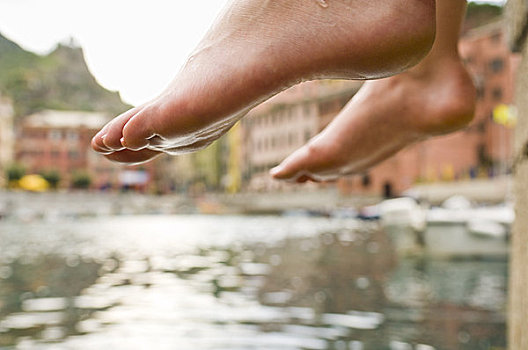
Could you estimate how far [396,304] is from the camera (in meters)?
5.44

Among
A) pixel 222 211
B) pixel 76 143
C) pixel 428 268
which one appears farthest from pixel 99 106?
pixel 428 268

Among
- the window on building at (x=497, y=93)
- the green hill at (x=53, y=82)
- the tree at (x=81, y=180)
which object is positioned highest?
the green hill at (x=53, y=82)

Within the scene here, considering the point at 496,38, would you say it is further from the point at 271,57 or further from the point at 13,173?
the point at 13,173

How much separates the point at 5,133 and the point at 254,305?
63.6 meters

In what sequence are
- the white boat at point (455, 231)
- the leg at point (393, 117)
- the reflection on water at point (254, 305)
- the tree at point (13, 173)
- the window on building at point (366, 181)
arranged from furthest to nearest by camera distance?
the tree at point (13, 173), the window on building at point (366, 181), the white boat at point (455, 231), the reflection on water at point (254, 305), the leg at point (393, 117)

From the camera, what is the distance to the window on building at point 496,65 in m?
32.8

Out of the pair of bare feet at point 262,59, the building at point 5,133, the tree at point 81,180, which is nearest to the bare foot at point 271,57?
the pair of bare feet at point 262,59

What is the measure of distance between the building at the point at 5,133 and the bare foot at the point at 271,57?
2567 inches

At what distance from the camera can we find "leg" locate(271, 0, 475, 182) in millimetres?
1304

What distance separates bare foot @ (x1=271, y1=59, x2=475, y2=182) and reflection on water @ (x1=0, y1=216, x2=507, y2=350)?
2.48 metres

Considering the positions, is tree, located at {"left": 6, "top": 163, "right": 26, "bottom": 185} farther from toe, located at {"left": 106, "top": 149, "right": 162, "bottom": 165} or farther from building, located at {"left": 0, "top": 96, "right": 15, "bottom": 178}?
toe, located at {"left": 106, "top": 149, "right": 162, "bottom": 165}

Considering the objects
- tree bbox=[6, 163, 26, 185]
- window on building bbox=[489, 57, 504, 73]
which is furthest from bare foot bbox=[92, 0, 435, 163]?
tree bbox=[6, 163, 26, 185]

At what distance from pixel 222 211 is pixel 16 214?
17346 millimetres

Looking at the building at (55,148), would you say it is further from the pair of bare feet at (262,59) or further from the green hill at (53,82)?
the pair of bare feet at (262,59)
